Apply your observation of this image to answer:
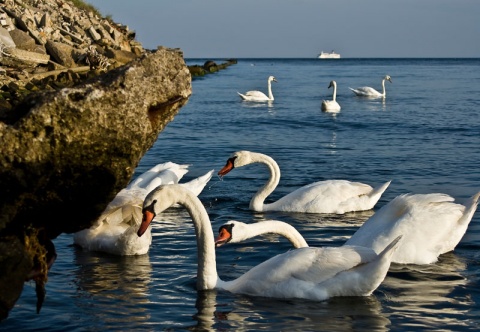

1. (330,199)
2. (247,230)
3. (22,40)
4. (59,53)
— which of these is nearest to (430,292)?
(247,230)

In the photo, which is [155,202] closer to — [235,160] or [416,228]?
[416,228]

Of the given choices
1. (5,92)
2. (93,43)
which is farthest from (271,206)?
(93,43)

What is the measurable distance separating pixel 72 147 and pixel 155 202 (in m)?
2.44

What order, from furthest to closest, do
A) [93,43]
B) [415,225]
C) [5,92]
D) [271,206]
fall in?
[93,43], [5,92], [271,206], [415,225]

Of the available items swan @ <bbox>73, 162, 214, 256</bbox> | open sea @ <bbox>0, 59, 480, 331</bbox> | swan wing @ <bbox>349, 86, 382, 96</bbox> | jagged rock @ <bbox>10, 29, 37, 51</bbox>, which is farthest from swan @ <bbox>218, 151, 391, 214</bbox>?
swan wing @ <bbox>349, 86, 382, 96</bbox>

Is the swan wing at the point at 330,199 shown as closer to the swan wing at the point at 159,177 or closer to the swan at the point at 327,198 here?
the swan at the point at 327,198

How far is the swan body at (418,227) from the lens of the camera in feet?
32.0

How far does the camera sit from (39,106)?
17.3 ft

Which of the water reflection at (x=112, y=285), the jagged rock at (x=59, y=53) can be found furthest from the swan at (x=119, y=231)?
the jagged rock at (x=59, y=53)

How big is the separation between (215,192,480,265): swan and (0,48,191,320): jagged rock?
4.01 metres

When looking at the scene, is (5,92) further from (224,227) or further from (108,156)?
(108,156)

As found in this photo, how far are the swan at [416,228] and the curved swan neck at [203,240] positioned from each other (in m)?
1.16

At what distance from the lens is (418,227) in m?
9.84

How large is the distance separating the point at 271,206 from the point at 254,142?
30.4ft
